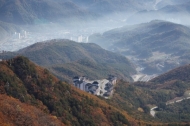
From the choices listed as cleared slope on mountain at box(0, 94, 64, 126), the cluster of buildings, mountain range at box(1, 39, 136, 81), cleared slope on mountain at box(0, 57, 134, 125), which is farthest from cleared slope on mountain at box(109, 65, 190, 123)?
mountain range at box(1, 39, 136, 81)

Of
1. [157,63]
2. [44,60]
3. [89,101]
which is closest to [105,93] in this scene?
[89,101]

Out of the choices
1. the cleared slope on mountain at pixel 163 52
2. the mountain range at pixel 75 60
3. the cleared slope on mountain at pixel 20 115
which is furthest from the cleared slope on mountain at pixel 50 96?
the cleared slope on mountain at pixel 163 52

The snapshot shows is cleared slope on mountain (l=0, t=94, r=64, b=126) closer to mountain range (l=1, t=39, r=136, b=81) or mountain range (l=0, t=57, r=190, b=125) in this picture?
mountain range (l=0, t=57, r=190, b=125)

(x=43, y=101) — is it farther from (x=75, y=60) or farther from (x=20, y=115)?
(x=75, y=60)

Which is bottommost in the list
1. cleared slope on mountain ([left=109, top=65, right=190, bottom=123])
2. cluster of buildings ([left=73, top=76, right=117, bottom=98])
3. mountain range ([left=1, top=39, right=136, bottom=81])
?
cleared slope on mountain ([left=109, top=65, right=190, bottom=123])

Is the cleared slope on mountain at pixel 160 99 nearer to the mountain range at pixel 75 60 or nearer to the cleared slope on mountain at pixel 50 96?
the cleared slope on mountain at pixel 50 96

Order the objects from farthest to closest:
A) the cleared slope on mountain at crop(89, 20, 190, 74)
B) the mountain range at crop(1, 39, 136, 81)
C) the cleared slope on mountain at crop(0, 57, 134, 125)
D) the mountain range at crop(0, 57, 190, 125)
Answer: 1. the cleared slope on mountain at crop(89, 20, 190, 74)
2. the mountain range at crop(1, 39, 136, 81)
3. the cleared slope on mountain at crop(0, 57, 134, 125)
4. the mountain range at crop(0, 57, 190, 125)
